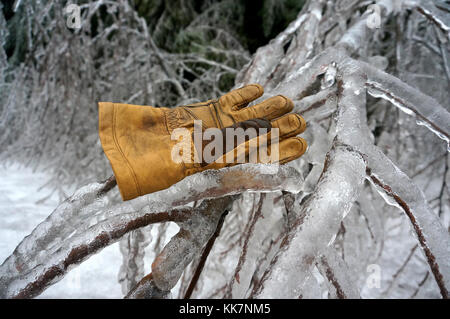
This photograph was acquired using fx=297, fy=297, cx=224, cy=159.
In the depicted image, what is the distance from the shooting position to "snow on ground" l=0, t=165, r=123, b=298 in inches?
36.0

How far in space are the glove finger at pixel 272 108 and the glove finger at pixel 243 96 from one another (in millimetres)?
31

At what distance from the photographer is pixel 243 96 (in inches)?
34.4

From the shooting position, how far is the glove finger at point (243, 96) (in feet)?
2.85

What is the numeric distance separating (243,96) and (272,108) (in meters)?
0.10

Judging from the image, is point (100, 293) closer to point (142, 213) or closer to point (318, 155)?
point (142, 213)

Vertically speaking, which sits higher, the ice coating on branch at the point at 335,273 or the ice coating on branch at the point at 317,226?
the ice coating on branch at the point at 317,226

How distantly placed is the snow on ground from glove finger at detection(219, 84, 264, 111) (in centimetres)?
70

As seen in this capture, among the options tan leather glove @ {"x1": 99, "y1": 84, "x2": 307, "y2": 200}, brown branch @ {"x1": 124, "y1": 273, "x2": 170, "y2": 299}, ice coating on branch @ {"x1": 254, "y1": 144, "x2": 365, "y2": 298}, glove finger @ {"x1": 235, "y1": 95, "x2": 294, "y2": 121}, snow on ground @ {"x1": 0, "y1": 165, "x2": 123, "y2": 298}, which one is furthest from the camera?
snow on ground @ {"x1": 0, "y1": 165, "x2": 123, "y2": 298}

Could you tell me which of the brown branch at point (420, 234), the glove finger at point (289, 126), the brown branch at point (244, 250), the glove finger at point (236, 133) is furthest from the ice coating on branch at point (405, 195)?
the brown branch at point (244, 250)

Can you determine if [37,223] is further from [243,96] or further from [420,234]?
[420,234]

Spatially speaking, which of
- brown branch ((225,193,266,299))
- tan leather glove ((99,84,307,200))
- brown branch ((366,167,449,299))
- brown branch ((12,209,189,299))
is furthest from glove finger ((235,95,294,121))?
brown branch ((12,209,189,299))

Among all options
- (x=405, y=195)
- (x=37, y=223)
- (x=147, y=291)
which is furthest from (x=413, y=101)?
(x=37, y=223)

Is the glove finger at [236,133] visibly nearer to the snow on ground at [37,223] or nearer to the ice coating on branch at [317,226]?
the ice coating on branch at [317,226]

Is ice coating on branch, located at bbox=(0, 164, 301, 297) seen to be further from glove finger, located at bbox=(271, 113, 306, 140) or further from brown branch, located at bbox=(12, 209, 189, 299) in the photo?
glove finger, located at bbox=(271, 113, 306, 140)
